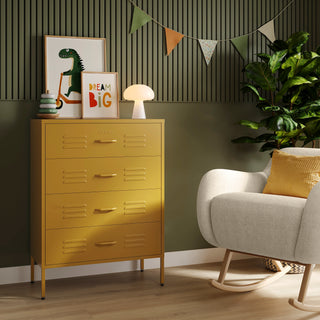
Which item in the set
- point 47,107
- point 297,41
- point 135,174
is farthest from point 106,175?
point 297,41

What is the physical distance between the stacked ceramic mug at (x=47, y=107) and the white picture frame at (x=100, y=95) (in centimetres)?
24

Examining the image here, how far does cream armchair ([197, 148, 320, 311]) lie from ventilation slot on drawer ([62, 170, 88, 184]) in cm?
65

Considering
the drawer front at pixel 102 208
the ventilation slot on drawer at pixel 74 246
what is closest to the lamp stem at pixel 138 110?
the drawer front at pixel 102 208

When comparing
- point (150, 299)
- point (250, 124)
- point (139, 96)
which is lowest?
point (150, 299)

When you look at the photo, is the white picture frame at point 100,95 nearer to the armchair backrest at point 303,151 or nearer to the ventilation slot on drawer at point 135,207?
the ventilation slot on drawer at point 135,207

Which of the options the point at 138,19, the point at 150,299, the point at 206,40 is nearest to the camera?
the point at 150,299

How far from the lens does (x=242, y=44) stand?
3631 millimetres

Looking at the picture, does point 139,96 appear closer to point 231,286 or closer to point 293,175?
point 293,175

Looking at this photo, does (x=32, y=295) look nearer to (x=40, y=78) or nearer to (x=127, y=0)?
(x=40, y=78)

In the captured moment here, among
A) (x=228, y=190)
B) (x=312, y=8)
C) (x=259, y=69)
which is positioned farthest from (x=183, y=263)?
(x=312, y=8)

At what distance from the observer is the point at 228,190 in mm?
3002

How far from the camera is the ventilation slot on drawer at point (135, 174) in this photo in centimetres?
295

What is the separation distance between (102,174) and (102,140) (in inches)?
7.4

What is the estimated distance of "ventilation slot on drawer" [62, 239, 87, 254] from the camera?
9.30 ft
